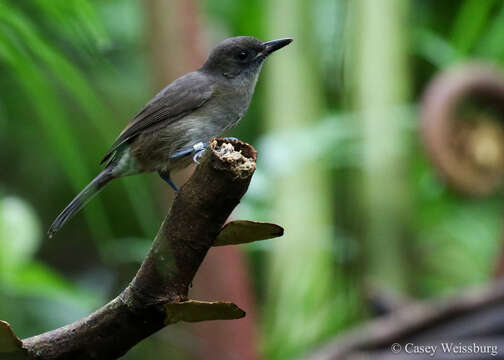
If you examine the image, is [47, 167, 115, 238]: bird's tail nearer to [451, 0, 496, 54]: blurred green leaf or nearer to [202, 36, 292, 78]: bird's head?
[202, 36, 292, 78]: bird's head

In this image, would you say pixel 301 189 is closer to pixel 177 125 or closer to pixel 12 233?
pixel 177 125

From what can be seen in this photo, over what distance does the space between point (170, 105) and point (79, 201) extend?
59cm

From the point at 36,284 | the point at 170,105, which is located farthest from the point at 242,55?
the point at 36,284

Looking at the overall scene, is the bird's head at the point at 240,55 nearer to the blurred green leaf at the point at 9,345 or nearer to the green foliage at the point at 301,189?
the green foliage at the point at 301,189

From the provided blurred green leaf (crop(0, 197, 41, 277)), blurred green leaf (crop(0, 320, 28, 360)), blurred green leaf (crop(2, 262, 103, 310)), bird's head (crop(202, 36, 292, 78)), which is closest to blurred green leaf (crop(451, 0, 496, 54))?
bird's head (crop(202, 36, 292, 78))

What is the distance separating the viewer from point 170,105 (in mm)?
2670

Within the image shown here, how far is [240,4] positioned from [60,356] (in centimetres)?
467

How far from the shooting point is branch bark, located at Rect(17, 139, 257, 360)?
4.30ft

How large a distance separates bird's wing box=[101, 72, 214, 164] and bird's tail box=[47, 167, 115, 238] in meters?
0.14

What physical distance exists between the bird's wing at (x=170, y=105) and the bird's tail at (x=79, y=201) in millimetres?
143

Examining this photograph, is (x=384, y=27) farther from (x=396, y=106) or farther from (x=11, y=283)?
(x=11, y=283)

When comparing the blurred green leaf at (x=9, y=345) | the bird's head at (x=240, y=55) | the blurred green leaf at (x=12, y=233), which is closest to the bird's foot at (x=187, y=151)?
the bird's head at (x=240, y=55)

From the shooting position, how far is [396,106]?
4742 millimetres

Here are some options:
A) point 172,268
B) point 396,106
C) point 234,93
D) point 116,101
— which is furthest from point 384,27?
point 172,268
